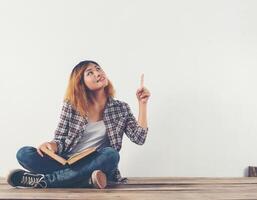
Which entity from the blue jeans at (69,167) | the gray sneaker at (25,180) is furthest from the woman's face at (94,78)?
the gray sneaker at (25,180)

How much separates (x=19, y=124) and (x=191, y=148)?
743 mm

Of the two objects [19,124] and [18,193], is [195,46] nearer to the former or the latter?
[19,124]

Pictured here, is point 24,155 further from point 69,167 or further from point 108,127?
point 108,127

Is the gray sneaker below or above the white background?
below

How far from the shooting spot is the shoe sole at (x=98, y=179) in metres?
1.10

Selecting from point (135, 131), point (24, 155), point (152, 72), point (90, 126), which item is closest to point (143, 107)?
point (135, 131)

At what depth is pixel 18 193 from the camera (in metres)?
1.02

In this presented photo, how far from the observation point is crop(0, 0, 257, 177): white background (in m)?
1.56

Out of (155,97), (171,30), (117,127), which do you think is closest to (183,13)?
(171,30)

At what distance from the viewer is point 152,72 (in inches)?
62.9

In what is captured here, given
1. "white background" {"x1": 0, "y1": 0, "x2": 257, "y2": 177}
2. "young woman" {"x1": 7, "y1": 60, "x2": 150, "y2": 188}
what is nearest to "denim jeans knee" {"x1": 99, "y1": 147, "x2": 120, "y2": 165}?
"young woman" {"x1": 7, "y1": 60, "x2": 150, "y2": 188}

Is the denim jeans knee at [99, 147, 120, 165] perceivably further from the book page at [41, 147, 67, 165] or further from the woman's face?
the woman's face

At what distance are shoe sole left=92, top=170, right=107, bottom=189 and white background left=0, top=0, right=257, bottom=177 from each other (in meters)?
0.43

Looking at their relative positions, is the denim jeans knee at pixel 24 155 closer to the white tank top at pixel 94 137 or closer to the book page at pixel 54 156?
the book page at pixel 54 156
